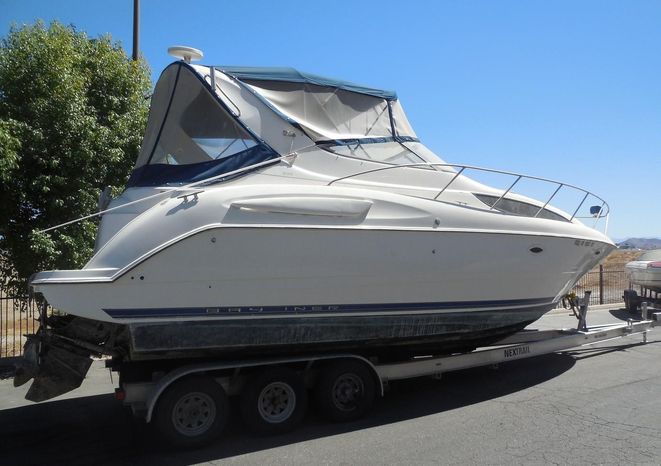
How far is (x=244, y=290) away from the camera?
5.46 m

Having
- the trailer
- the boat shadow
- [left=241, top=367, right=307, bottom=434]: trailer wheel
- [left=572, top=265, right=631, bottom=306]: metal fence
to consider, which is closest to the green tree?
the boat shadow

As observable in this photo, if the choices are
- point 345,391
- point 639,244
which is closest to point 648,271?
point 345,391

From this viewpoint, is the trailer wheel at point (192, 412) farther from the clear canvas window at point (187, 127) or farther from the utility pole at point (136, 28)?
the utility pole at point (136, 28)

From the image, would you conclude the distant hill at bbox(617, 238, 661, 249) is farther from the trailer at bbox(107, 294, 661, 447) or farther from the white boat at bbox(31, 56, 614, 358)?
the trailer at bbox(107, 294, 661, 447)

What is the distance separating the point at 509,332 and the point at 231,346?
13.2ft

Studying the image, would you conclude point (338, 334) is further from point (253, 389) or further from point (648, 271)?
point (648, 271)

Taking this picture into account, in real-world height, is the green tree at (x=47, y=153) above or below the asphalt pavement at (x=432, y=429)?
above

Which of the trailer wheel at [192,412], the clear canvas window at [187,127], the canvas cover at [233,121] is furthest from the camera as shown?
the clear canvas window at [187,127]

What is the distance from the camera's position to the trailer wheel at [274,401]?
5699 mm

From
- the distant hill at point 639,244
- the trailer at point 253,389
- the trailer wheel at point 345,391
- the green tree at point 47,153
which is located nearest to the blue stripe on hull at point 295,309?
the trailer at point 253,389

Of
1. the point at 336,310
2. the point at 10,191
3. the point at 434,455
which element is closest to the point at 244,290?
the point at 336,310

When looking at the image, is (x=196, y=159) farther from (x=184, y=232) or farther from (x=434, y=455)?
(x=434, y=455)

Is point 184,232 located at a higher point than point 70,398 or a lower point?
higher

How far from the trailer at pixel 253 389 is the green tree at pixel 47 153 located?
2.96 m
